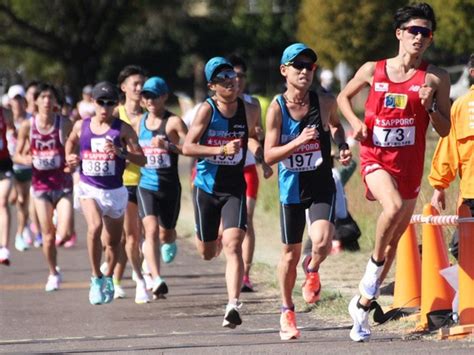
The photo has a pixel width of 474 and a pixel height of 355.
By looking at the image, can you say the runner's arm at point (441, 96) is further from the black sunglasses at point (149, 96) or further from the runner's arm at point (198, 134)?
the black sunglasses at point (149, 96)

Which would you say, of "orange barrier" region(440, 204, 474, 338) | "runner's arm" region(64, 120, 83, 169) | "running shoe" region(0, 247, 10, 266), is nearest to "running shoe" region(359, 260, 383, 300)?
"orange barrier" region(440, 204, 474, 338)

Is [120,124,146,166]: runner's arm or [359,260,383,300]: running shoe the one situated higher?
[120,124,146,166]: runner's arm

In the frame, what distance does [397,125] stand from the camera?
9.77m

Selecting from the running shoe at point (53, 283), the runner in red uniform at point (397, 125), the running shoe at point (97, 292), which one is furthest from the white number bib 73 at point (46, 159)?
the runner in red uniform at point (397, 125)

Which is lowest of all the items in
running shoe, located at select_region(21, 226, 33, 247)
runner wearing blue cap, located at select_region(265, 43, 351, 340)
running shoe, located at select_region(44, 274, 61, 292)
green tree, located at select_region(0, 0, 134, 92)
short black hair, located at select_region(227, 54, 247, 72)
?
running shoe, located at select_region(44, 274, 61, 292)

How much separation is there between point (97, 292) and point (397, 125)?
12.5 ft

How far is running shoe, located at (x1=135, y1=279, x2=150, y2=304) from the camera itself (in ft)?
43.1

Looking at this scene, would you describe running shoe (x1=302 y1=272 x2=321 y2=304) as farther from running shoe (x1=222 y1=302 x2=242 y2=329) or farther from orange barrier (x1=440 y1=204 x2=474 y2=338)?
orange barrier (x1=440 y1=204 x2=474 y2=338)

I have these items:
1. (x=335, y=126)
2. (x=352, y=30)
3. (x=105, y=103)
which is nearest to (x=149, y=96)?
(x=105, y=103)

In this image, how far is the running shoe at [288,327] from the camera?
1003 cm

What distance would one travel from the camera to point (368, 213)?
58.2 ft

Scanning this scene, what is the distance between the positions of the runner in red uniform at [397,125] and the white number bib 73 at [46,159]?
19.6 ft

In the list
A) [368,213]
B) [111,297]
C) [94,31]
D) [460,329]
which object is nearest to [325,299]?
[111,297]

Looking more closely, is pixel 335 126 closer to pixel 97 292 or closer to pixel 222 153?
pixel 222 153
